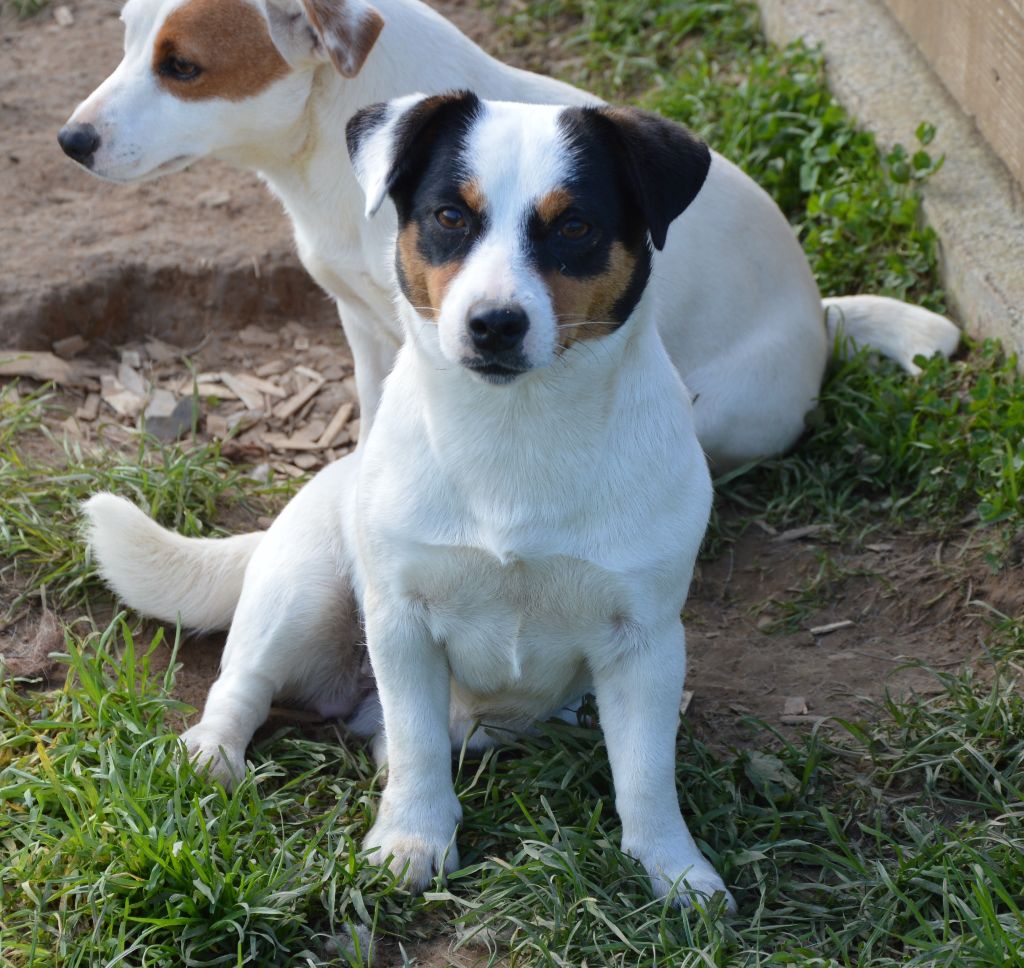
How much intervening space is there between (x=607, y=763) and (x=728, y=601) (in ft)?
3.29

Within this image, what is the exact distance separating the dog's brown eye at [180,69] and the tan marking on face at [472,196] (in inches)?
60.8

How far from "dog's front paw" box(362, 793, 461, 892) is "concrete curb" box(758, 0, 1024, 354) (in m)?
2.61

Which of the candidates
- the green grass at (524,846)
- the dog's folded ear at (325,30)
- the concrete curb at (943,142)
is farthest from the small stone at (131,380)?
the concrete curb at (943,142)

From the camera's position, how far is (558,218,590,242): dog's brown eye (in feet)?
9.12

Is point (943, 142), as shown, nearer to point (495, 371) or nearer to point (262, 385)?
point (262, 385)

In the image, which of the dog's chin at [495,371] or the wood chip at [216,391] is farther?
the wood chip at [216,391]

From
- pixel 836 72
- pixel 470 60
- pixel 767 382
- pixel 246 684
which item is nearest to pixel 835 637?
pixel 767 382

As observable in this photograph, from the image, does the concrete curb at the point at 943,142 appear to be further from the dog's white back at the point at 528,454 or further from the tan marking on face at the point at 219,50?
the tan marking on face at the point at 219,50

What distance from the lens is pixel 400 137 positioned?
2.89m

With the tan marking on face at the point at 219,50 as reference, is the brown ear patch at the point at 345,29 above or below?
above

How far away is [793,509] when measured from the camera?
4566 millimetres

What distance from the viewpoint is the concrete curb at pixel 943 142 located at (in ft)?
15.8

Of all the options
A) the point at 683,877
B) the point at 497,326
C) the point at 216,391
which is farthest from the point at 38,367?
the point at 683,877

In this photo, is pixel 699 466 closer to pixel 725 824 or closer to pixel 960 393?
pixel 725 824
